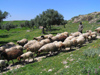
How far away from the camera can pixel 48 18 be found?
30.3 m

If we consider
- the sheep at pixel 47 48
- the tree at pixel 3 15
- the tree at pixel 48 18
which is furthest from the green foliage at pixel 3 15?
the sheep at pixel 47 48

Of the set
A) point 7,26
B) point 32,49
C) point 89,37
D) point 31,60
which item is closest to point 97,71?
point 31,60

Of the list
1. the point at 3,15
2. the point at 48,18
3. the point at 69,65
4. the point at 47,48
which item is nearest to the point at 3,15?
A: the point at 3,15

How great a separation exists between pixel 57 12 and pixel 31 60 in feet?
74.0

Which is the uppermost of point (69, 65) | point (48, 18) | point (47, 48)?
point (48, 18)

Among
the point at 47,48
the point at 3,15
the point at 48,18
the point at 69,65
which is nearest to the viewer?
the point at 69,65

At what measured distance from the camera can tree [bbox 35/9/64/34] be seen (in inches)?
1203

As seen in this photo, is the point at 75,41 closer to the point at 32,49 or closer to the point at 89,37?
the point at 89,37

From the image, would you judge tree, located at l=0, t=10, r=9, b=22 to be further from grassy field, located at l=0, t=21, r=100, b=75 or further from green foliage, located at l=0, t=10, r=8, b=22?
grassy field, located at l=0, t=21, r=100, b=75

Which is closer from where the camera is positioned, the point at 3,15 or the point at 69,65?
the point at 69,65

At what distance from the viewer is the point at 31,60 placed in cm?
1276

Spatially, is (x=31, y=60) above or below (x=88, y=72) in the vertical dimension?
below

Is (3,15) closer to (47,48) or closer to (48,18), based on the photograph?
(48,18)

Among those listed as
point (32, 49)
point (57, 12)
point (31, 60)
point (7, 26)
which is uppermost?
point (57, 12)
